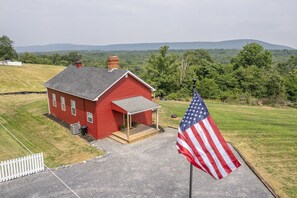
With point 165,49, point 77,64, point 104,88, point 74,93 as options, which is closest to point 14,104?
point 77,64

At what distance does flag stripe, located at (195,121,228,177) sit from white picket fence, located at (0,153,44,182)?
9549mm

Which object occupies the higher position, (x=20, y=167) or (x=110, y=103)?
(x=110, y=103)

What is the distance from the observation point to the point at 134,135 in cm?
1755

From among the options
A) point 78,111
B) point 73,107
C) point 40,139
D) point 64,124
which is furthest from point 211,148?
point 64,124

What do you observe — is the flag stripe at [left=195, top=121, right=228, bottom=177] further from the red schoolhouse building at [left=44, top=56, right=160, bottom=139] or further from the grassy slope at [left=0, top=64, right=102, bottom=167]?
the red schoolhouse building at [left=44, top=56, right=160, bottom=139]

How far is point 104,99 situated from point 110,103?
647 mm

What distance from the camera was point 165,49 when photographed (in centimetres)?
4194

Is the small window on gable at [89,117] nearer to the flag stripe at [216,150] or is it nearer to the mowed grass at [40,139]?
the mowed grass at [40,139]

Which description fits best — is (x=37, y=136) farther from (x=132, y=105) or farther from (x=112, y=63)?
(x=112, y=63)

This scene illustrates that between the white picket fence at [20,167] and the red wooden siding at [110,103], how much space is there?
→ 543cm

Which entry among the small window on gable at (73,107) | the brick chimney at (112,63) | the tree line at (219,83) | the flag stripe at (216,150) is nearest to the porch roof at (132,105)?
the brick chimney at (112,63)

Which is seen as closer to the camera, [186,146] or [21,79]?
[186,146]

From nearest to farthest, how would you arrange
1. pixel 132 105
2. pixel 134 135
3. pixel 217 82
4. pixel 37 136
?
pixel 134 135 < pixel 132 105 < pixel 37 136 < pixel 217 82

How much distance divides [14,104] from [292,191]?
28486mm
